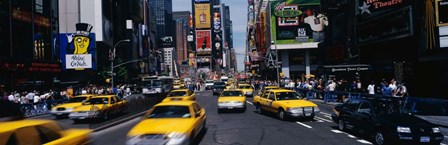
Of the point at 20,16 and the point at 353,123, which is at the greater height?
the point at 20,16

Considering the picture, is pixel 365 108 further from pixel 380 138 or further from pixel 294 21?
pixel 294 21

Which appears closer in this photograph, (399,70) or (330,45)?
(399,70)

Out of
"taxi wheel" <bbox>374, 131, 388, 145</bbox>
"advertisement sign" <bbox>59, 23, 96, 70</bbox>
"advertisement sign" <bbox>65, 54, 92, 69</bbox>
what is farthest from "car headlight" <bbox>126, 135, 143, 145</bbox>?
"advertisement sign" <bbox>59, 23, 96, 70</bbox>

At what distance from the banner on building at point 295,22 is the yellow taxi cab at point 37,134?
222 feet

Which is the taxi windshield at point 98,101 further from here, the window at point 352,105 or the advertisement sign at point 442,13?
the advertisement sign at point 442,13

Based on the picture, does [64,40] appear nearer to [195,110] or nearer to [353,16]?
[353,16]

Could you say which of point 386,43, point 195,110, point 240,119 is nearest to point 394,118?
point 195,110

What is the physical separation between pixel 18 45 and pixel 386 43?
34910 millimetres

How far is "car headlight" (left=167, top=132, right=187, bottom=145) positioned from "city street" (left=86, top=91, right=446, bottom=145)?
228 centimetres

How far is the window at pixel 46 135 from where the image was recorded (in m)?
7.01

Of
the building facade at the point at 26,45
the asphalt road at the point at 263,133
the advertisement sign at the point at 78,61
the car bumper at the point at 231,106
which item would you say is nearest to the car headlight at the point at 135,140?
the asphalt road at the point at 263,133

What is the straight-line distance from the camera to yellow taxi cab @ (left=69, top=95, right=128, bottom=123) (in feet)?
59.5

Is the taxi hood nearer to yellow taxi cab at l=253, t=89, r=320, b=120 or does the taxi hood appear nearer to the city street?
the city street

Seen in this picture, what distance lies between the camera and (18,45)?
4038 cm
